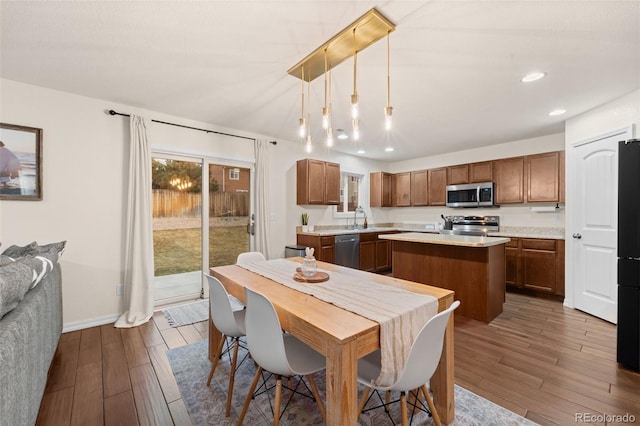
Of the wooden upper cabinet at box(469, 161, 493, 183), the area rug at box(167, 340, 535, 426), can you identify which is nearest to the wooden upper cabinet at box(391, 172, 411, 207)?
the wooden upper cabinet at box(469, 161, 493, 183)

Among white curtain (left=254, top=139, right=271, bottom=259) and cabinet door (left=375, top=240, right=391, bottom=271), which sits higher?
white curtain (left=254, top=139, right=271, bottom=259)

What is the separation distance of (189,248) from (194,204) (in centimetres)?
65

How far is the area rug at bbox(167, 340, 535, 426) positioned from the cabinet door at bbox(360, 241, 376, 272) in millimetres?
3275

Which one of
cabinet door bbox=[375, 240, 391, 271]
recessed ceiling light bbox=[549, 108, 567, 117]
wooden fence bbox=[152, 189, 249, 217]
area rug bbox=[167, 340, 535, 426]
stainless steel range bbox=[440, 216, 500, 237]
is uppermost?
recessed ceiling light bbox=[549, 108, 567, 117]

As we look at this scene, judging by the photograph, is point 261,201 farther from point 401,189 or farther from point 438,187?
point 438,187

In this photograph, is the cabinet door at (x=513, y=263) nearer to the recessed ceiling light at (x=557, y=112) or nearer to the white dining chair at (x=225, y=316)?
the recessed ceiling light at (x=557, y=112)

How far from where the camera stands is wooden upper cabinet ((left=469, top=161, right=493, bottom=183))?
4980mm

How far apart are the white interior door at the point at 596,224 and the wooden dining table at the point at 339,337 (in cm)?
287

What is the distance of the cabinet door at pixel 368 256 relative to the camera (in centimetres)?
534

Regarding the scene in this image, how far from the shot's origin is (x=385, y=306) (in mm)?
1508

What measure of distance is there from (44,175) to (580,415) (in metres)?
4.92

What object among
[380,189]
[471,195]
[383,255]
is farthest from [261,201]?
[471,195]

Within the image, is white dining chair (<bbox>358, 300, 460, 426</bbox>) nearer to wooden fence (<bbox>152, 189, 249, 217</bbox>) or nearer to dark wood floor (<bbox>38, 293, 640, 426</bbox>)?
dark wood floor (<bbox>38, 293, 640, 426</bbox>)

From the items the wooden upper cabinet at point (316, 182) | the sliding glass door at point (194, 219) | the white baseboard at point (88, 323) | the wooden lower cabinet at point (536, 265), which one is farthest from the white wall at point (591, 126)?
the white baseboard at point (88, 323)
